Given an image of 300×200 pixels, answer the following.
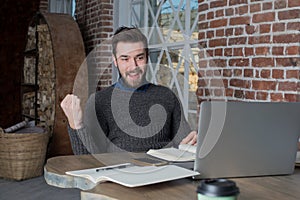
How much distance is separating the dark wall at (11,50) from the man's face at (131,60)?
443 cm

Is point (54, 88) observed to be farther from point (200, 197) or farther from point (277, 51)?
point (200, 197)

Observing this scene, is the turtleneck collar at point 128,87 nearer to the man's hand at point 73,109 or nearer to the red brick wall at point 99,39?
the man's hand at point 73,109

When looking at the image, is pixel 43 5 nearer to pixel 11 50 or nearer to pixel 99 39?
pixel 11 50

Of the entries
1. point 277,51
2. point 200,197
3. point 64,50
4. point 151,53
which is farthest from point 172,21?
point 200,197

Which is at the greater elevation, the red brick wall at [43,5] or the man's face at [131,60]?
the red brick wall at [43,5]

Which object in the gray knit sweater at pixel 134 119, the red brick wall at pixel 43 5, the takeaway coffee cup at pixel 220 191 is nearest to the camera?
the takeaway coffee cup at pixel 220 191

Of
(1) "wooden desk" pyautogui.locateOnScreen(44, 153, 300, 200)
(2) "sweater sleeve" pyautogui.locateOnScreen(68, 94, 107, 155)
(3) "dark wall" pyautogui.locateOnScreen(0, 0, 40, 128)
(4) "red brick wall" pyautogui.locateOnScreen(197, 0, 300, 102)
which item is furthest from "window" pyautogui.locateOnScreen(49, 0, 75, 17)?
(1) "wooden desk" pyautogui.locateOnScreen(44, 153, 300, 200)

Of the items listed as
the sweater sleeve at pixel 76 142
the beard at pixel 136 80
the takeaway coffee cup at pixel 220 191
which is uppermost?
the beard at pixel 136 80

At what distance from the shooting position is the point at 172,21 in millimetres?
4215

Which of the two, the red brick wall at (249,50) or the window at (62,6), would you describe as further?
the window at (62,6)

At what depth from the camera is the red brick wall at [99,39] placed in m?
4.99

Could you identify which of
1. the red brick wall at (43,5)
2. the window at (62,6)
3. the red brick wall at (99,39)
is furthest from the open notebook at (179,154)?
the red brick wall at (43,5)

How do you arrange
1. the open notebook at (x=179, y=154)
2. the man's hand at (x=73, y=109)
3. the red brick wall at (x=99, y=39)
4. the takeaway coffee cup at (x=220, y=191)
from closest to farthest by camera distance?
1. the takeaway coffee cup at (x=220, y=191)
2. the open notebook at (x=179, y=154)
3. the man's hand at (x=73, y=109)
4. the red brick wall at (x=99, y=39)

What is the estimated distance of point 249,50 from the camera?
295 cm
